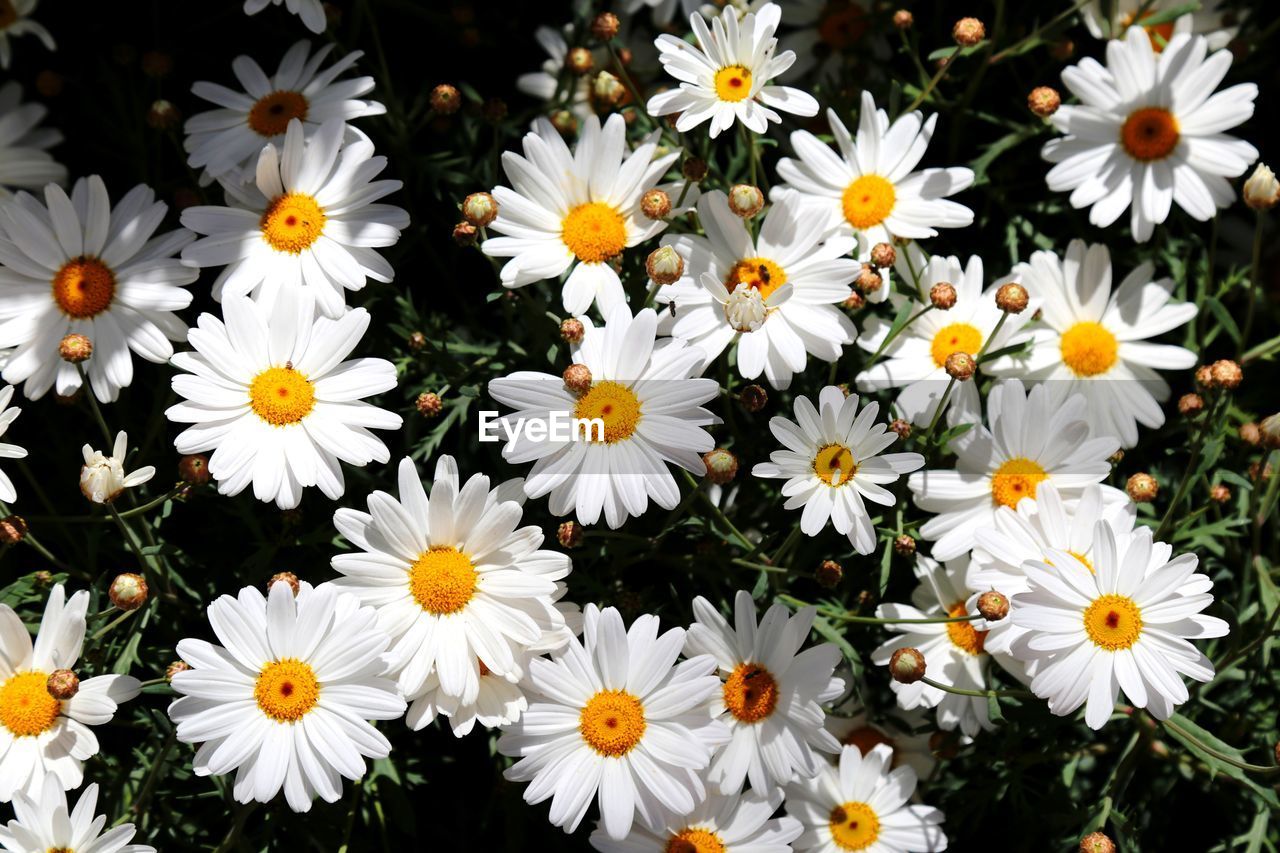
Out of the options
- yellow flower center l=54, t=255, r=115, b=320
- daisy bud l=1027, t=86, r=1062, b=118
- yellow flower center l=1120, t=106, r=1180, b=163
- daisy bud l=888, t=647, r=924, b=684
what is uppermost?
yellow flower center l=1120, t=106, r=1180, b=163

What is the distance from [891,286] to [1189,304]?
24.8 inches

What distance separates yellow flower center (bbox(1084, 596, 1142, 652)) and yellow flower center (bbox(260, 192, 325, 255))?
1.58 metres

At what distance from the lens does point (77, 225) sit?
2344mm

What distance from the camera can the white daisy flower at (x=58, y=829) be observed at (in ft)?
6.50

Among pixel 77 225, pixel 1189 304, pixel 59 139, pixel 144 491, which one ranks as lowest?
pixel 144 491

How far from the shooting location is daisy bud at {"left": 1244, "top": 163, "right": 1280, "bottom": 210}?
2176mm

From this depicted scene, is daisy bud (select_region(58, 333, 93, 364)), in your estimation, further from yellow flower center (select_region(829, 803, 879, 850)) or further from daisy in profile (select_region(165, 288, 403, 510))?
yellow flower center (select_region(829, 803, 879, 850))

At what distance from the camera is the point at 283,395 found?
2.12 metres

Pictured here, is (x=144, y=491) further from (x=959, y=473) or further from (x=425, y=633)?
(x=959, y=473)

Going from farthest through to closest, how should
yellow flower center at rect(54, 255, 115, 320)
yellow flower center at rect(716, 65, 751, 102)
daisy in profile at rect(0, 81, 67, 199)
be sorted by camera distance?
daisy in profile at rect(0, 81, 67, 199) < yellow flower center at rect(54, 255, 115, 320) < yellow flower center at rect(716, 65, 751, 102)

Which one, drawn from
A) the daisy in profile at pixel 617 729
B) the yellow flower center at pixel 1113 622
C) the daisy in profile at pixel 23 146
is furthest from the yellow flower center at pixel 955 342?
the daisy in profile at pixel 23 146

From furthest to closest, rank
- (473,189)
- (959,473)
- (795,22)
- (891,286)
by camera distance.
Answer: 1. (795,22)
2. (473,189)
3. (891,286)
4. (959,473)

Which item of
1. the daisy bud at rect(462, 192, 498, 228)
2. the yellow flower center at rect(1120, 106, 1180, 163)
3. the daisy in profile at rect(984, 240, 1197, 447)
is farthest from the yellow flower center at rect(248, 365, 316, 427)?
the yellow flower center at rect(1120, 106, 1180, 163)

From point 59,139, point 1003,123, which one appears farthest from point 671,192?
point 59,139
